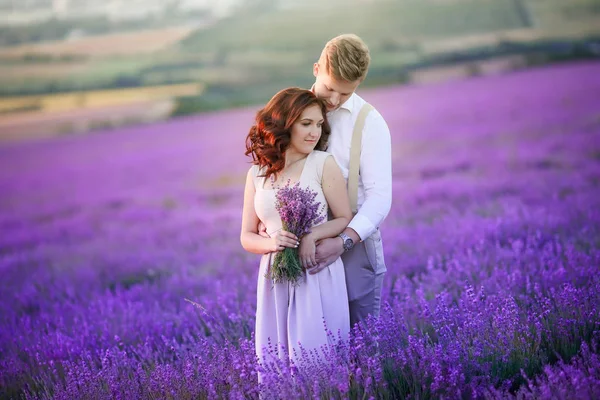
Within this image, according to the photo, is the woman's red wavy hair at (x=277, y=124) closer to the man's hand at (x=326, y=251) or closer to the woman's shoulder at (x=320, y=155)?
the woman's shoulder at (x=320, y=155)

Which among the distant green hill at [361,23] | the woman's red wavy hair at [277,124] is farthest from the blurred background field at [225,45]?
the woman's red wavy hair at [277,124]

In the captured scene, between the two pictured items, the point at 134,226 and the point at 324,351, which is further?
the point at 134,226

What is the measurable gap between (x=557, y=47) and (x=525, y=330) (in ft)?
33.5

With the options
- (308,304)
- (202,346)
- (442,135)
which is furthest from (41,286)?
(442,135)

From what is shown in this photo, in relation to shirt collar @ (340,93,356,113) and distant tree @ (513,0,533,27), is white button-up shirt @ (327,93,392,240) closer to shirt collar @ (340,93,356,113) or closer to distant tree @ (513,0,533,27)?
shirt collar @ (340,93,356,113)

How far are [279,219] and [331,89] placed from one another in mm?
578

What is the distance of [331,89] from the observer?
2533 millimetres

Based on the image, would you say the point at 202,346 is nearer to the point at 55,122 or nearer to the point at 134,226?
the point at 134,226

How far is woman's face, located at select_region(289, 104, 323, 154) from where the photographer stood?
2473 mm

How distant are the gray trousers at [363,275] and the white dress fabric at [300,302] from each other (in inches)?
3.3

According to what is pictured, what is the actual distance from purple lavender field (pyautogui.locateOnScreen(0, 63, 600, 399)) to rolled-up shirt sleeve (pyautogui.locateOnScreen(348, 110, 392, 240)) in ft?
1.44

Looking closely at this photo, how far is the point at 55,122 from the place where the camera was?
11.3m

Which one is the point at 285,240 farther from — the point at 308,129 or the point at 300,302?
the point at 308,129

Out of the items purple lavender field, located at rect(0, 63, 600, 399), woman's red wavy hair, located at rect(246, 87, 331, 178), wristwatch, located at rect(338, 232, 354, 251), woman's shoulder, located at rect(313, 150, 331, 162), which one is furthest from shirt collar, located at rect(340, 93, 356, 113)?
purple lavender field, located at rect(0, 63, 600, 399)
